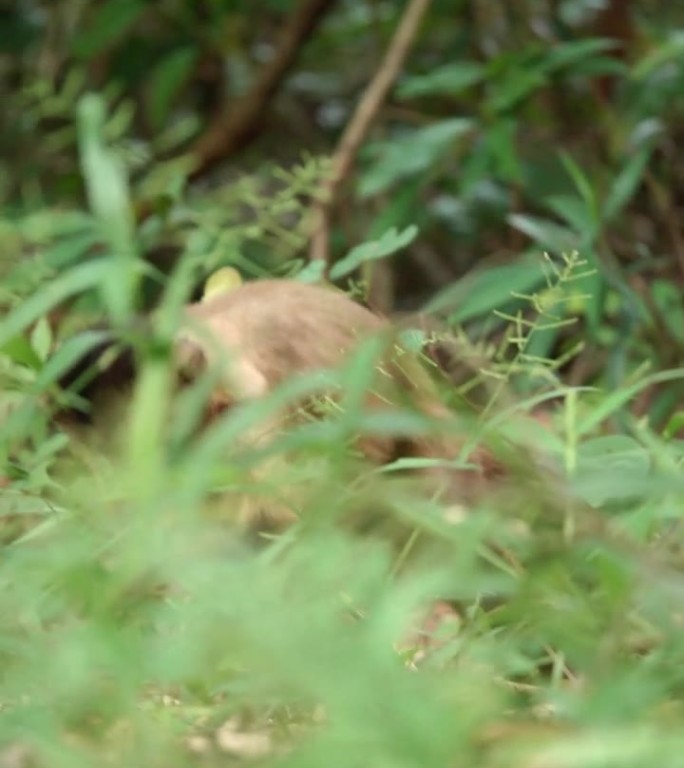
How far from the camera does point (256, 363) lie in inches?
60.6

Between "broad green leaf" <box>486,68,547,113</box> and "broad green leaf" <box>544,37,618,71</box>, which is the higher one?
"broad green leaf" <box>544,37,618,71</box>

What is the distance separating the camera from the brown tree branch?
267 cm

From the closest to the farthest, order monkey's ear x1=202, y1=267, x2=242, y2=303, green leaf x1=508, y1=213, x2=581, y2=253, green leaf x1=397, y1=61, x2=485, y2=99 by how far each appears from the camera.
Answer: monkey's ear x1=202, y1=267, x2=242, y2=303 → green leaf x1=508, y1=213, x2=581, y2=253 → green leaf x1=397, y1=61, x2=485, y2=99

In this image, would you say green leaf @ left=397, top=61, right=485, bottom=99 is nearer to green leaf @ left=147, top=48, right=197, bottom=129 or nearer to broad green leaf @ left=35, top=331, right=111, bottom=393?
green leaf @ left=147, top=48, right=197, bottom=129

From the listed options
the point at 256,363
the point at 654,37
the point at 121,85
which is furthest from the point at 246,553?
the point at 121,85

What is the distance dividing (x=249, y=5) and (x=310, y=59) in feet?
1.00

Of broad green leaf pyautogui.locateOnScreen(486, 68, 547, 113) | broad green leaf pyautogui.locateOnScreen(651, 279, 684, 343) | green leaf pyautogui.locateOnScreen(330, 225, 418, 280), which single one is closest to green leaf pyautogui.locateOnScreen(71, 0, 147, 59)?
broad green leaf pyautogui.locateOnScreen(486, 68, 547, 113)

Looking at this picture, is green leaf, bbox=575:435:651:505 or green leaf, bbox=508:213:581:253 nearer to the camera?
green leaf, bbox=575:435:651:505

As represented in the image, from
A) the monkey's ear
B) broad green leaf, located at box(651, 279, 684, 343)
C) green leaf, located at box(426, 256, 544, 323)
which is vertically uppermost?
the monkey's ear

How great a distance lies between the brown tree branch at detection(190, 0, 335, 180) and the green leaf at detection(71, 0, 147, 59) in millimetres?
268

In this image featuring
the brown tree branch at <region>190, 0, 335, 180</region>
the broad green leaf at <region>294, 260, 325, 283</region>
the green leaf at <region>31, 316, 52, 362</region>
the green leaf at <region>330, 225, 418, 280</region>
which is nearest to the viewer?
the green leaf at <region>31, 316, 52, 362</region>

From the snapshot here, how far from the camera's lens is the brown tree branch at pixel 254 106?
2668mm

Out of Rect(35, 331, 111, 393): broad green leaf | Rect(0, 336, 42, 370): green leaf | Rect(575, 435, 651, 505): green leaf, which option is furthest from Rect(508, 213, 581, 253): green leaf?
Rect(35, 331, 111, 393): broad green leaf

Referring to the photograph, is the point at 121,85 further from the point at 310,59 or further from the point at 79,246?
the point at 79,246
